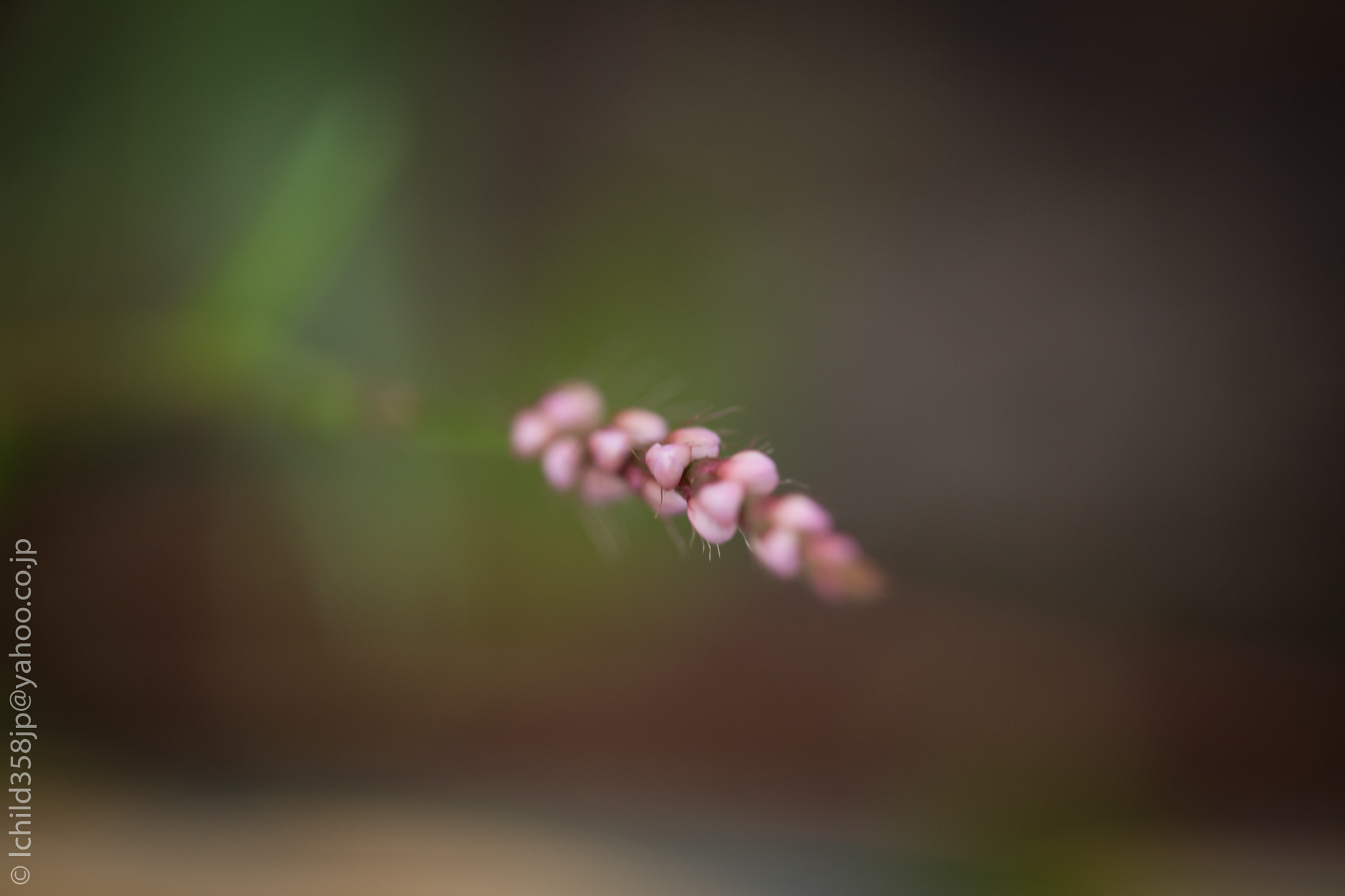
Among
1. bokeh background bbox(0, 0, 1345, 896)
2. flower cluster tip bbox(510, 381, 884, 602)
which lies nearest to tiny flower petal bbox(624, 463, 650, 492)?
flower cluster tip bbox(510, 381, 884, 602)

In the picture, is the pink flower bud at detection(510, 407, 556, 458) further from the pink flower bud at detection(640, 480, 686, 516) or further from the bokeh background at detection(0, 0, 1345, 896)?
the bokeh background at detection(0, 0, 1345, 896)

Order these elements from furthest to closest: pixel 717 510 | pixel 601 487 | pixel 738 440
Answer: pixel 738 440, pixel 601 487, pixel 717 510

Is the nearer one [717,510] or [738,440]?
[717,510]

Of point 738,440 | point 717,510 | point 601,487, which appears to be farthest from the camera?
point 738,440

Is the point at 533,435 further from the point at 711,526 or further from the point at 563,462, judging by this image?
the point at 711,526

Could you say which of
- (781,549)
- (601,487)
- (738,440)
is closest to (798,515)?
(781,549)

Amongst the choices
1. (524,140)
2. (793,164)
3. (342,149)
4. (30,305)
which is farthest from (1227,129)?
(30,305)
